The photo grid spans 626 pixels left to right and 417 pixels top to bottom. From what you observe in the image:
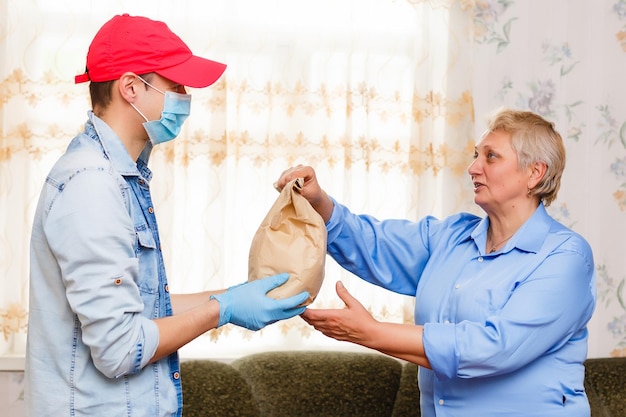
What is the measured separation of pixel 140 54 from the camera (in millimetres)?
1548

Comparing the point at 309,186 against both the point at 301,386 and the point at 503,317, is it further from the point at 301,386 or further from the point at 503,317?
the point at 301,386

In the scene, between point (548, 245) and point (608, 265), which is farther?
point (608, 265)

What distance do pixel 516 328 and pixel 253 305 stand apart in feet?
2.01

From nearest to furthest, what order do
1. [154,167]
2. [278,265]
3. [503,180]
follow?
[278,265] < [503,180] < [154,167]

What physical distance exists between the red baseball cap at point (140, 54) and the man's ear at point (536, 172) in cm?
90

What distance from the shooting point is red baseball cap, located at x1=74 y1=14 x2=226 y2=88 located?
154 centimetres

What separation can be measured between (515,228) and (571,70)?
131 cm

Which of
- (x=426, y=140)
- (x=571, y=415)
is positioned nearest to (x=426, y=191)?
(x=426, y=140)

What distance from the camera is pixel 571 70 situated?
3.09m

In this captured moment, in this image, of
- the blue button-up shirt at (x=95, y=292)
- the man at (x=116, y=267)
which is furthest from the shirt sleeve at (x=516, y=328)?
the blue button-up shirt at (x=95, y=292)

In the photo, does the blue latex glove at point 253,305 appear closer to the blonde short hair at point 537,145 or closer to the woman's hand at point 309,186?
the woman's hand at point 309,186

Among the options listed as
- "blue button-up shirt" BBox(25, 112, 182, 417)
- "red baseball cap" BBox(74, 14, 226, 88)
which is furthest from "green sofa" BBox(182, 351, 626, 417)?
"red baseball cap" BBox(74, 14, 226, 88)

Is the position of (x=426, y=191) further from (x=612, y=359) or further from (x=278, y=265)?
(x=278, y=265)

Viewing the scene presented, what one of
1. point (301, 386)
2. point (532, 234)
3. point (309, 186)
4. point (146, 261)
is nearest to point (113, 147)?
point (146, 261)
